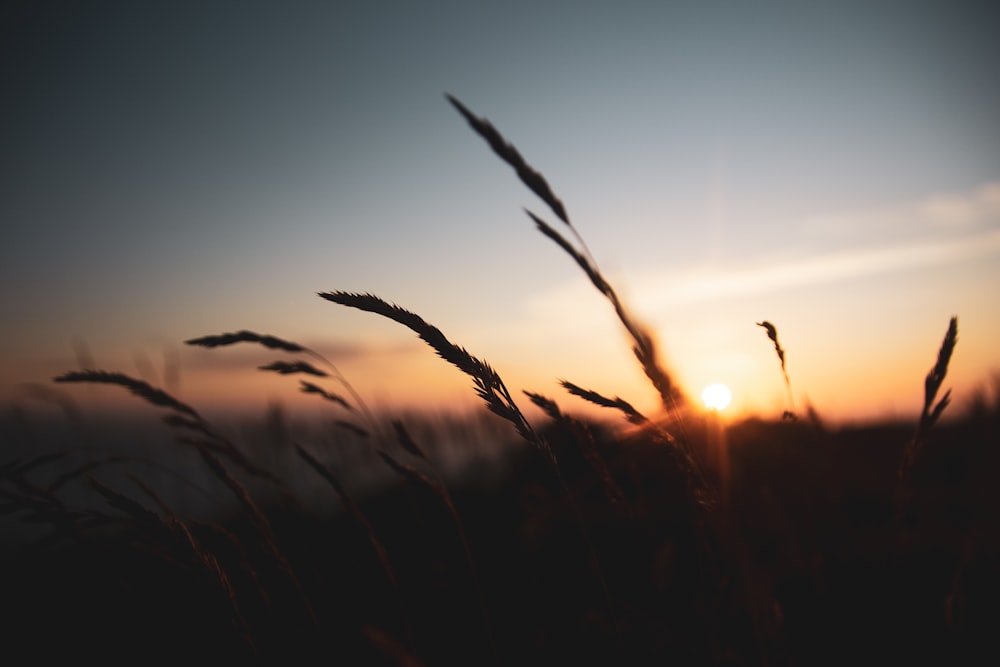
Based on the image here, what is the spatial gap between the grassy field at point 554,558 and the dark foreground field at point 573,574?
0.05 feet

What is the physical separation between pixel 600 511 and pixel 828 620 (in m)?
2.32

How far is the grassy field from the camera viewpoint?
1.17 meters

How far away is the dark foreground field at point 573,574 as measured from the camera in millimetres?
1396

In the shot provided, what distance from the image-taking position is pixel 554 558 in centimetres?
345

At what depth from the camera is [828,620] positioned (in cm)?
201

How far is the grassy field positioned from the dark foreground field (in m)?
0.01

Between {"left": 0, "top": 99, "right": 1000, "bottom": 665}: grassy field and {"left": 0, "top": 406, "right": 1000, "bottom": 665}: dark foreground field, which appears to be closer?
{"left": 0, "top": 99, "right": 1000, "bottom": 665}: grassy field

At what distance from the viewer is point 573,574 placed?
3131mm

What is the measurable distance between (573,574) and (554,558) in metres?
0.33

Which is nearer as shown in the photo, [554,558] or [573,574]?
[573,574]

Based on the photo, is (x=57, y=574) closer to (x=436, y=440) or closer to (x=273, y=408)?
(x=273, y=408)

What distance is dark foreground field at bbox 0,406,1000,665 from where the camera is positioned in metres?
1.40

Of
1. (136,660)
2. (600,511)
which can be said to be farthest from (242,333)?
(600,511)

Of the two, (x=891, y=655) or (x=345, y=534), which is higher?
(x=891, y=655)
